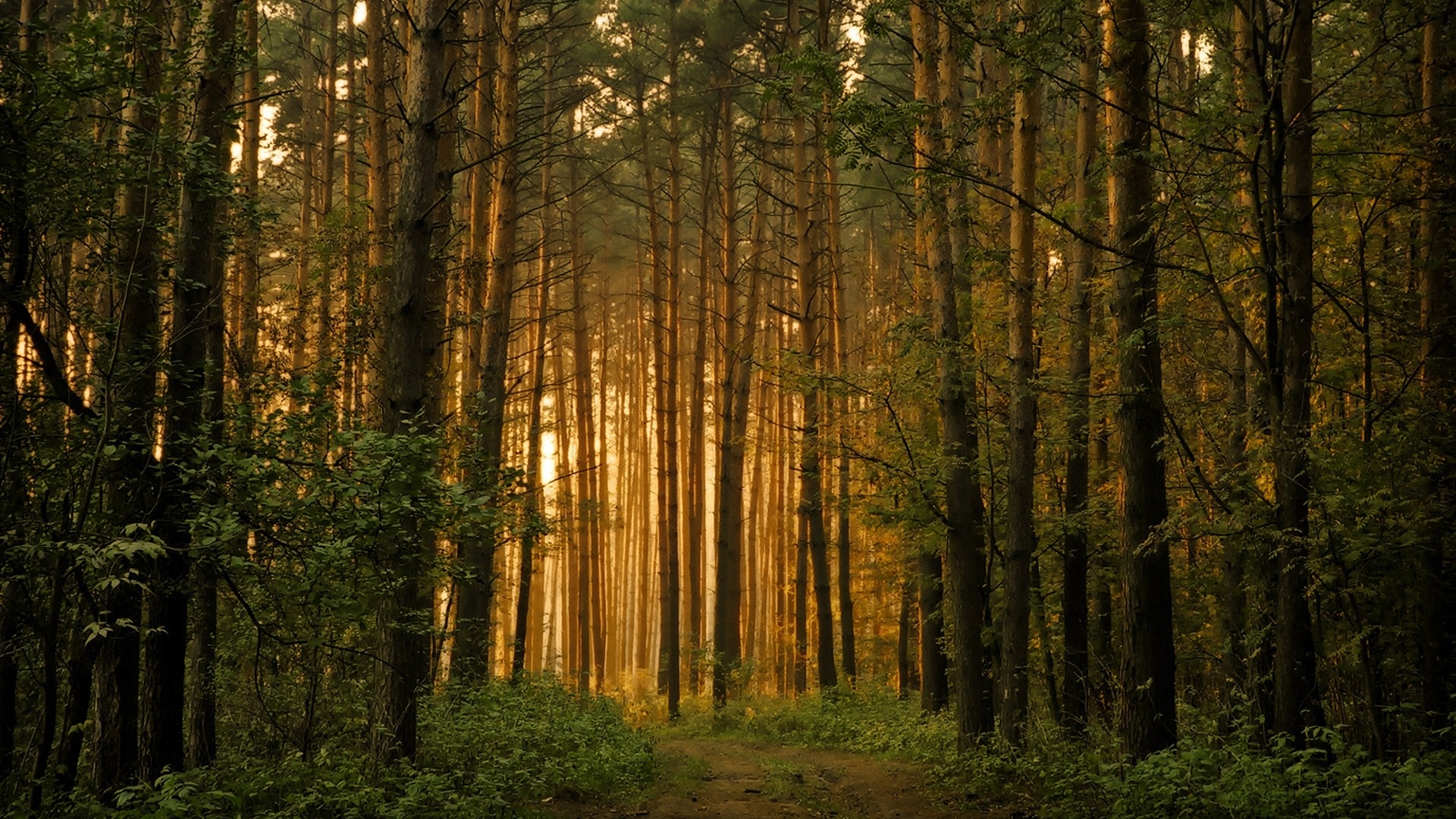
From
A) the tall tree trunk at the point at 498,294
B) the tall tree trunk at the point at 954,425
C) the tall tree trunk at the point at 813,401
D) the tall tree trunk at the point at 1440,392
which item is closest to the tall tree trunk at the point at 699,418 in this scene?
the tall tree trunk at the point at 813,401

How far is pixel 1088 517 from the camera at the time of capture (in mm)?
11172

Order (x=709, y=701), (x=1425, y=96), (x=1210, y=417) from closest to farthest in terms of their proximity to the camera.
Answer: (x=1425, y=96) < (x=1210, y=417) < (x=709, y=701)

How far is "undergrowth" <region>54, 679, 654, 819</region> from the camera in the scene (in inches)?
228

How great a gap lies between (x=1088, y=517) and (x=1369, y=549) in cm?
397

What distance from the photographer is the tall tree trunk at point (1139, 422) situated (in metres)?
7.48

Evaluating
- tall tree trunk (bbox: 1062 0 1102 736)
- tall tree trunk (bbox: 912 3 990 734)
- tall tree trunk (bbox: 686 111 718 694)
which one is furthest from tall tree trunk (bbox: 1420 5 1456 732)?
tall tree trunk (bbox: 686 111 718 694)

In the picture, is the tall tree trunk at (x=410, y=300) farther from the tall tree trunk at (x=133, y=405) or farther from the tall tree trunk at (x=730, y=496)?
the tall tree trunk at (x=730, y=496)

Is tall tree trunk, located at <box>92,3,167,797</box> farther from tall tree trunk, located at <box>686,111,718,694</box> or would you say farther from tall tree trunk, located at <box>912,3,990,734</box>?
tall tree trunk, located at <box>686,111,718,694</box>

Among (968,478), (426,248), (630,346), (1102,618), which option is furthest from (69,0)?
(630,346)

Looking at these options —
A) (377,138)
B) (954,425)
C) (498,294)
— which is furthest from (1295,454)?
(377,138)

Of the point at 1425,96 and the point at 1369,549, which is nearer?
the point at 1369,549

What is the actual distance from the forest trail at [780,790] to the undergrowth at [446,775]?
19.1 inches

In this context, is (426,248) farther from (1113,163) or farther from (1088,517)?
(1088,517)

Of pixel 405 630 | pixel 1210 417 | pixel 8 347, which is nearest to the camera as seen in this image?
pixel 8 347
